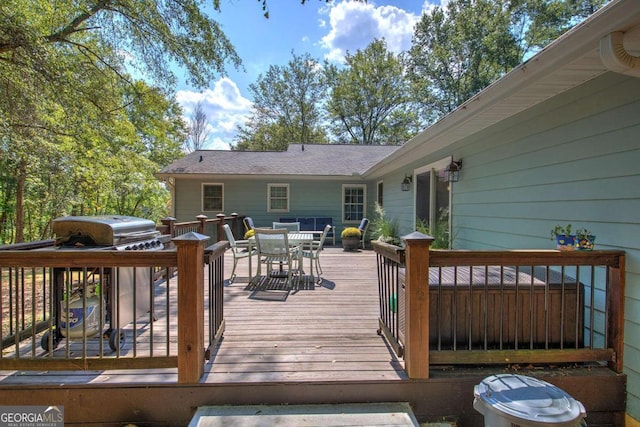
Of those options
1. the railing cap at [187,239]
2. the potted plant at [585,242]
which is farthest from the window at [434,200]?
the railing cap at [187,239]

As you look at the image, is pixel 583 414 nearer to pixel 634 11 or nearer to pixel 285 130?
pixel 634 11

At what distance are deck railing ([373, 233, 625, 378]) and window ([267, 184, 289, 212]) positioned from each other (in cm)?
807

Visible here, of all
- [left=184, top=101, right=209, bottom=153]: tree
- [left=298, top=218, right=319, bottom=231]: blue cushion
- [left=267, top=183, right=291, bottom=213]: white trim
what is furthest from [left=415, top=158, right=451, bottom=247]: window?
[left=184, top=101, right=209, bottom=153]: tree

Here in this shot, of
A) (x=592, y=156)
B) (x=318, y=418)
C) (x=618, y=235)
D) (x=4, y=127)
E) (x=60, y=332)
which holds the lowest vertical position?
(x=318, y=418)

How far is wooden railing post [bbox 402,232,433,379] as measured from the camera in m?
2.05

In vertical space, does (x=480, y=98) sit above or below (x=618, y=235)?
above

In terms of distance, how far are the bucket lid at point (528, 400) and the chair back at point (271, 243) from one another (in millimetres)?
3025

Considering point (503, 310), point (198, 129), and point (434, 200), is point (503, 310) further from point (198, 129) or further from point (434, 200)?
point (198, 129)

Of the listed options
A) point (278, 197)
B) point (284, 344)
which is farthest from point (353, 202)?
point (284, 344)

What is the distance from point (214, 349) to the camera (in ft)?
8.07

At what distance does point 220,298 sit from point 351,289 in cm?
218

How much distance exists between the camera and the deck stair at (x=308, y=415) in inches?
73.2

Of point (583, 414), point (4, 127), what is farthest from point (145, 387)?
point (4, 127)

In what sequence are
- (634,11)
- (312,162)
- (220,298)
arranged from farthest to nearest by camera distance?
(312,162) < (220,298) < (634,11)
